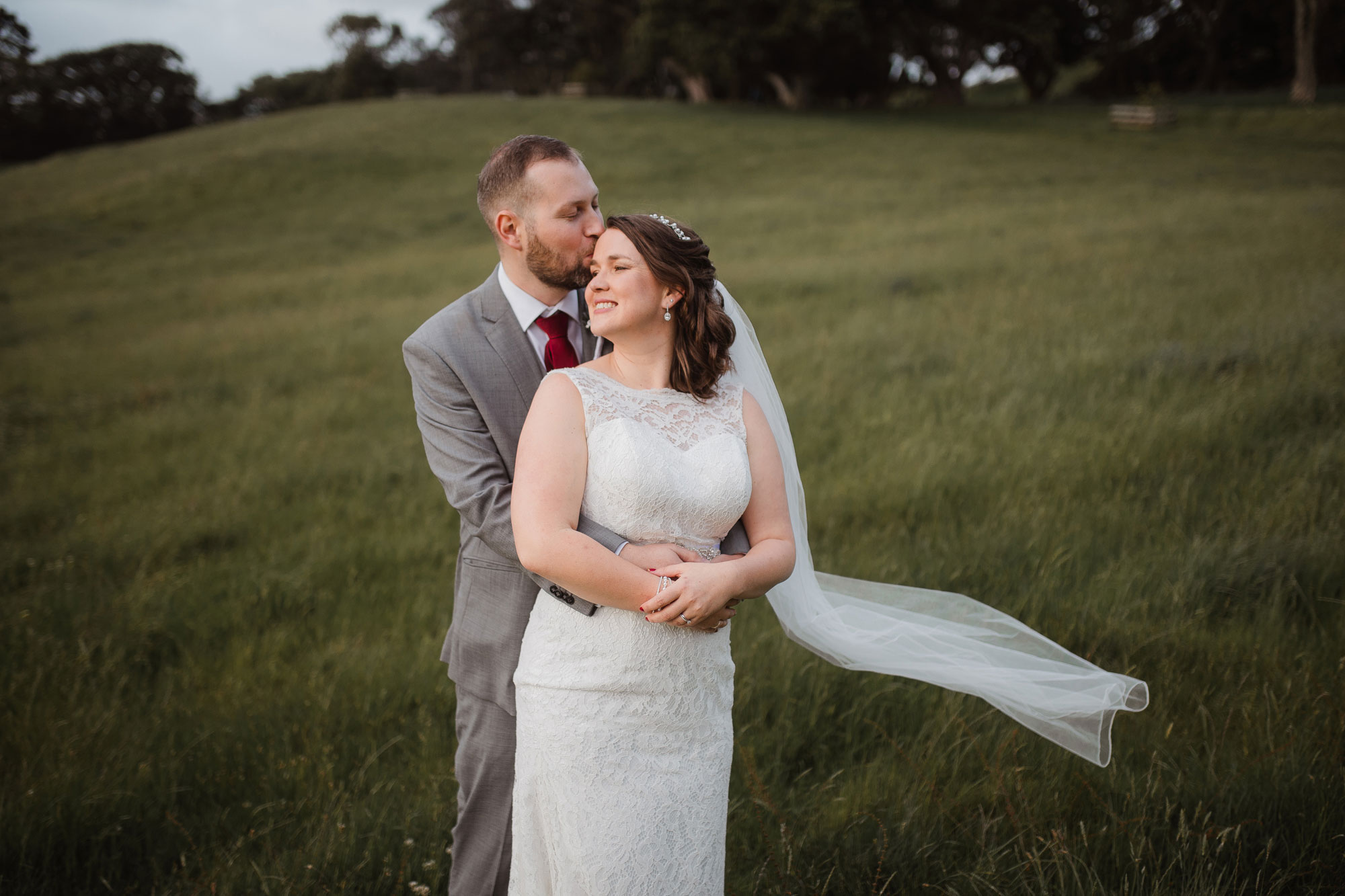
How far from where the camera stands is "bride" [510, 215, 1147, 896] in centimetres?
207

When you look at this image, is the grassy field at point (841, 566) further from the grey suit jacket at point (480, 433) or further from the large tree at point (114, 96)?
the large tree at point (114, 96)

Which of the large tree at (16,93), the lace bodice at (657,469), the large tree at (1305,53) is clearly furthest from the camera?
the large tree at (1305,53)

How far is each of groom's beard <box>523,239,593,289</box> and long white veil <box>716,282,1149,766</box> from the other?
0.47 m

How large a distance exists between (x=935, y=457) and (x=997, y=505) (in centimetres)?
77

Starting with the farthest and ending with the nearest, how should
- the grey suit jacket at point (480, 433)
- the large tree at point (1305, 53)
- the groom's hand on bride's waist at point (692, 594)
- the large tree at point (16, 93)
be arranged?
the large tree at point (1305, 53) → the large tree at point (16, 93) → the grey suit jacket at point (480, 433) → the groom's hand on bride's waist at point (692, 594)

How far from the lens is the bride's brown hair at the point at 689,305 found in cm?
227

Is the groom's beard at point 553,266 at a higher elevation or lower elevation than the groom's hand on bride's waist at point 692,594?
higher

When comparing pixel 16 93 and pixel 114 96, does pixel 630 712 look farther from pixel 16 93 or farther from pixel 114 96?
pixel 114 96

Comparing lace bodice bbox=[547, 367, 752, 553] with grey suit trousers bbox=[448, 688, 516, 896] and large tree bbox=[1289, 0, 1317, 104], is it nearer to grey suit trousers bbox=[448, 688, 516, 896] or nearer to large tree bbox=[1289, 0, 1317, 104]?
grey suit trousers bbox=[448, 688, 516, 896]

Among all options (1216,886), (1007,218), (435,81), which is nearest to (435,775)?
(1216,886)

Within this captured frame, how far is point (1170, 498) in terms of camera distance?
498cm

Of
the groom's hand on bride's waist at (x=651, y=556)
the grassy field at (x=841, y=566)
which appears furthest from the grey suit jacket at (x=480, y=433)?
the grassy field at (x=841, y=566)

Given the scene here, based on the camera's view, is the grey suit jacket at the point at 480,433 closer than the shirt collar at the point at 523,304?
Yes

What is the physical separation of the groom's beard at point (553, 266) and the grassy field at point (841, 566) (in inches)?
76.1
